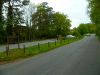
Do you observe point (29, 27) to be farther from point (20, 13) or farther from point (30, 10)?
point (20, 13)

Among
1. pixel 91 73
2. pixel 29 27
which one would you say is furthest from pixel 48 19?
pixel 91 73

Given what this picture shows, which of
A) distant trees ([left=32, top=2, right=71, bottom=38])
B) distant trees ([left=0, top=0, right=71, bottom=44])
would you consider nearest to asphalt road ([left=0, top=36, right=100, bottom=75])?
distant trees ([left=0, top=0, right=71, bottom=44])

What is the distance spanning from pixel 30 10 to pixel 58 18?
24.6m

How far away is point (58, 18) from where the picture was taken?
118 meters

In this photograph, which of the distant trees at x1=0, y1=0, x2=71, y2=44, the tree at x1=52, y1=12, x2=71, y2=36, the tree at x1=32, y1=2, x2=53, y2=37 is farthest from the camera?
the tree at x1=52, y1=12, x2=71, y2=36

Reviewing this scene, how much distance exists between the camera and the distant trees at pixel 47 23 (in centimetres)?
10094

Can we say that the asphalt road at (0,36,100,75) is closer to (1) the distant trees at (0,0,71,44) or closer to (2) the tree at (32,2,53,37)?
(1) the distant trees at (0,0,71,44)

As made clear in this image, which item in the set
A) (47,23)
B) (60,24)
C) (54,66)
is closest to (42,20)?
(47,23)

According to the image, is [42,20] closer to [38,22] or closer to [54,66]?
[38,22]

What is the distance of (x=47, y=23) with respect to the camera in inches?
4144

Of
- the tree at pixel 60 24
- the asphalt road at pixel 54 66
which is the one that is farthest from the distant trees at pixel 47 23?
the asphalt road at pixel 54 66

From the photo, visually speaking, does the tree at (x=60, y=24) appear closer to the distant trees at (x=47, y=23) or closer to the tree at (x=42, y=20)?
the distant trees at (x=47, y=23)

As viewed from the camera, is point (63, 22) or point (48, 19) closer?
point (48, 19)

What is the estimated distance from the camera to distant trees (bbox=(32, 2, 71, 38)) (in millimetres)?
100938
